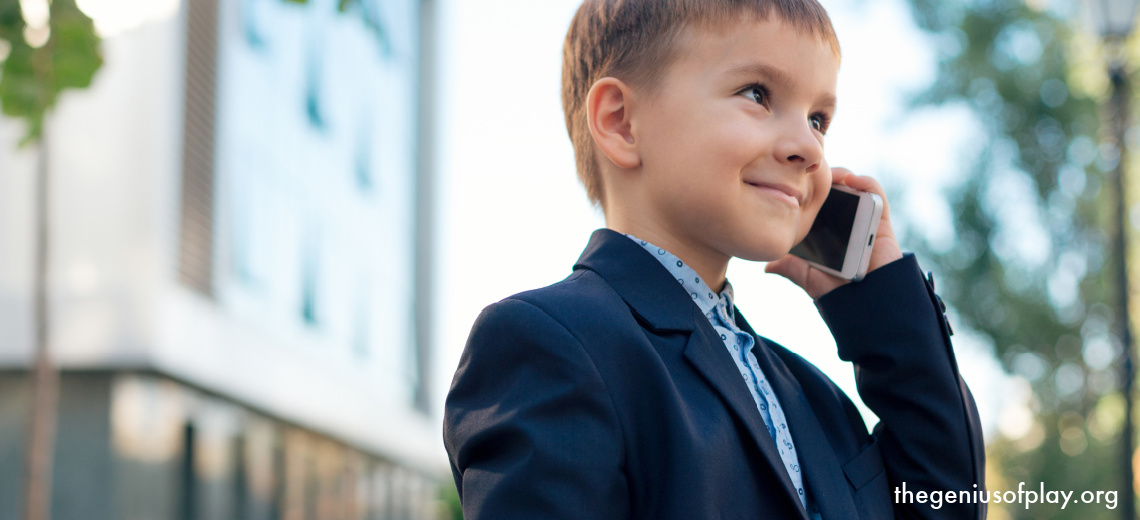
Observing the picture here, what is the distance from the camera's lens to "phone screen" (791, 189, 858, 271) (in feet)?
5.79

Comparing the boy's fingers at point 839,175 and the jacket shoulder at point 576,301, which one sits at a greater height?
the boy's fingers at point 839,175

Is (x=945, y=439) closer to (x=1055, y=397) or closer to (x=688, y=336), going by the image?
(x=688, y=336)

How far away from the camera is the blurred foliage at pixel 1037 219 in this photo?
43.8 ft

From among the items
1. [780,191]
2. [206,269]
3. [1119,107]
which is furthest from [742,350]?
[206,269]

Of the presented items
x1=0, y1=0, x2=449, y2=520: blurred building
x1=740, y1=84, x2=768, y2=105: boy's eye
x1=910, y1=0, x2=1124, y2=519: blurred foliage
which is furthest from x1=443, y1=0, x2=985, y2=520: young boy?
x1=910, y1=0, x2=1124, y2=519: blurred foliage

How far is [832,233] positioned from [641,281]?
0.49 meters

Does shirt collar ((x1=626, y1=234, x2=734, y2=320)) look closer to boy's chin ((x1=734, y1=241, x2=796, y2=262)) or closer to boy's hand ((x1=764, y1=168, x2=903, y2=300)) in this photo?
boy's chin ((x1=734, y1=241, x2=796, y2=262))

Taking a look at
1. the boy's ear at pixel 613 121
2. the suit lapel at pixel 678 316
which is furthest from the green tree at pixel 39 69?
the suit lapel at pixel 678 316

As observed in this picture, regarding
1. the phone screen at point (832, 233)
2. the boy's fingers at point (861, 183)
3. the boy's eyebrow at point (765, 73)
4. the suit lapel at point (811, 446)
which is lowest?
the suit lapel at point (811, 446)

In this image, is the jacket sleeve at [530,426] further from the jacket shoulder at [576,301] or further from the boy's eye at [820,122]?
the boy's eye at [820,122]

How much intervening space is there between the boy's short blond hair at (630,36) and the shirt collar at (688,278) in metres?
0.20

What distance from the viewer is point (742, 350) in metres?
1.57

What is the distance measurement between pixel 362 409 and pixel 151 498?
35.4ft

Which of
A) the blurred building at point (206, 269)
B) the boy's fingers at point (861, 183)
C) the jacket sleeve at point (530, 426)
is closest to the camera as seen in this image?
the jacket sleeve at point (530, 426)
